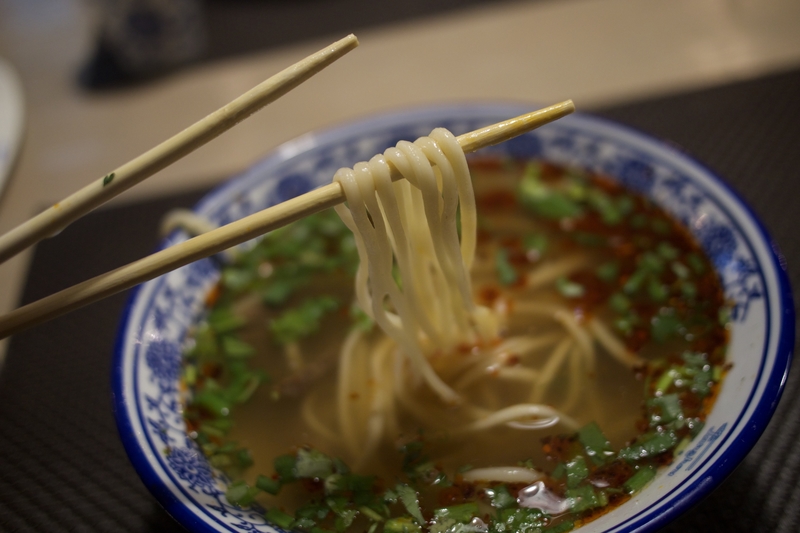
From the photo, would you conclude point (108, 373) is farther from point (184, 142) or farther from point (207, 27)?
point (207, 27)

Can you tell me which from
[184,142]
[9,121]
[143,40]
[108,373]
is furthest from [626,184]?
[143,40]

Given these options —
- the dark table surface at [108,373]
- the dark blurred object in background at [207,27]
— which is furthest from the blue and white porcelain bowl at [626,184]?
the dark blurred object in background at [207,27]

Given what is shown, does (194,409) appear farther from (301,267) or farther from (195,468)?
(301,267)

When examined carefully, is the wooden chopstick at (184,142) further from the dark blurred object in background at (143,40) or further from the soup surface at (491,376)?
the dark blurred object in background at (143,40)

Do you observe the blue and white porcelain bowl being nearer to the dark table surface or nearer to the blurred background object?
the dark table surface

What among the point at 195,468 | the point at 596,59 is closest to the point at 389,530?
the point at 195,468

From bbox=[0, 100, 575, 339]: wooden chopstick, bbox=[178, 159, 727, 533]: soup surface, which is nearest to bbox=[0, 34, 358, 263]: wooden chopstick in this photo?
bbox=[0, 100, 575, 339]: wooden chopstick

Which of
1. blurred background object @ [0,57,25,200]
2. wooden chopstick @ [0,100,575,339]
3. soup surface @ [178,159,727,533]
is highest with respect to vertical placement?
blurred background object @ [0,57,25,200]
